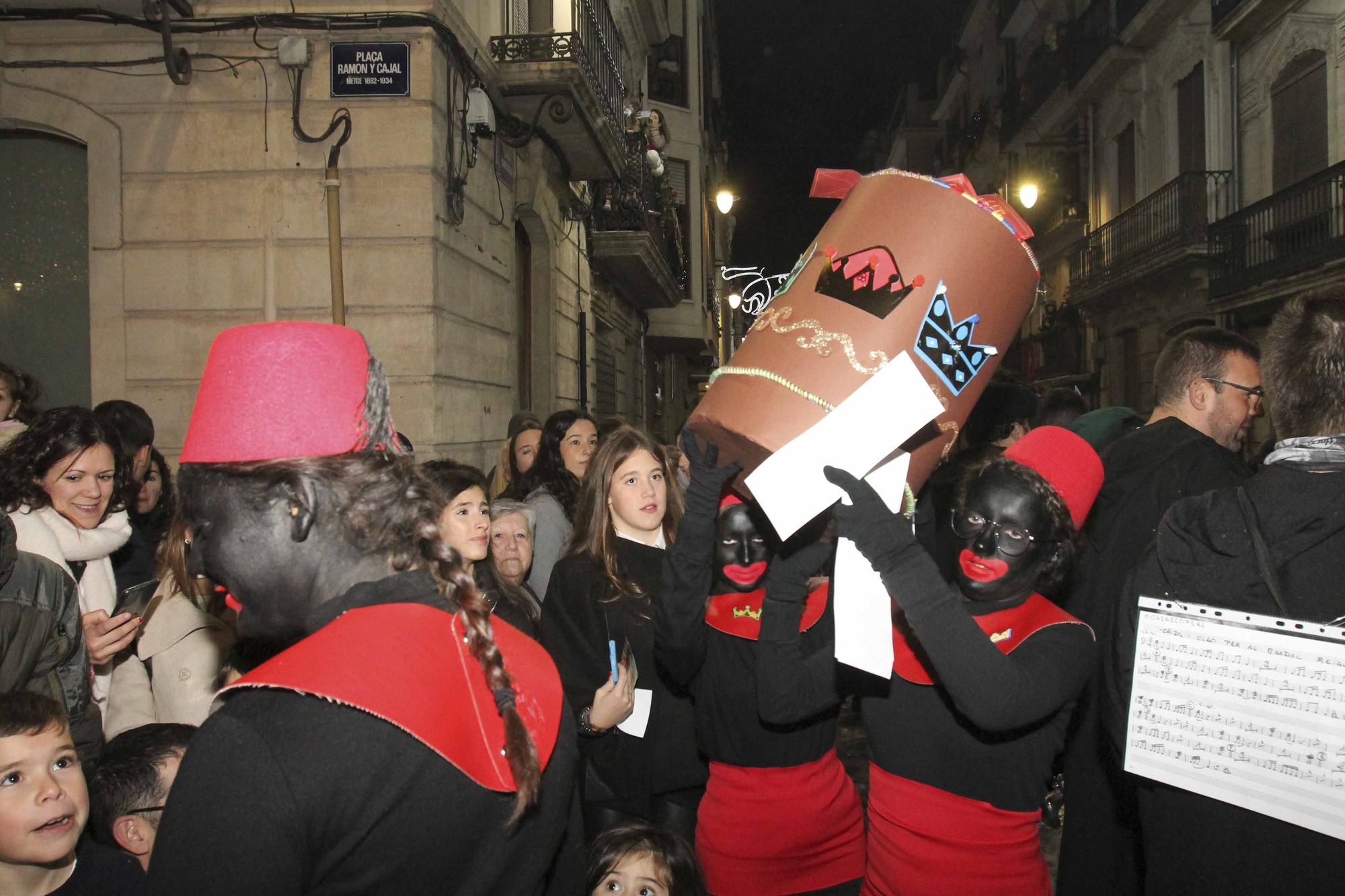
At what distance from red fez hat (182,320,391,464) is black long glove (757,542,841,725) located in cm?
135

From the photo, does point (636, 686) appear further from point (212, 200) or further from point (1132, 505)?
point (212, 200)

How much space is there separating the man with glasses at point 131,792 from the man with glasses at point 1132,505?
2.55m

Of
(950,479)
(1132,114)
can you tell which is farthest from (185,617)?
(1132,114)


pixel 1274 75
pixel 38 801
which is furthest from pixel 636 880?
pixel 1274 75

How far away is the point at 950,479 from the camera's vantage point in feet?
13.8

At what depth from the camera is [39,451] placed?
306 centimetres

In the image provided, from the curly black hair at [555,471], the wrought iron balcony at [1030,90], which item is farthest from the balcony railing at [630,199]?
the wrought iron balcony at [1030,90]

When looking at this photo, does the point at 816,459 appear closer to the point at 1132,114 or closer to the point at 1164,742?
the point at 1164,742

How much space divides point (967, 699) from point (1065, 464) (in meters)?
0.73

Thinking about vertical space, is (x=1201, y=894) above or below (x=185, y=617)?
below

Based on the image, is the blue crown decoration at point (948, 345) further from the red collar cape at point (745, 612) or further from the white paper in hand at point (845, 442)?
the red collar cape at point (745, 612)

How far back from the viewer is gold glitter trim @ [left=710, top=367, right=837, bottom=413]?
5.50ft

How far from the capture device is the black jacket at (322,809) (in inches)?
38.8

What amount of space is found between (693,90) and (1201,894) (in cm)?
2125
